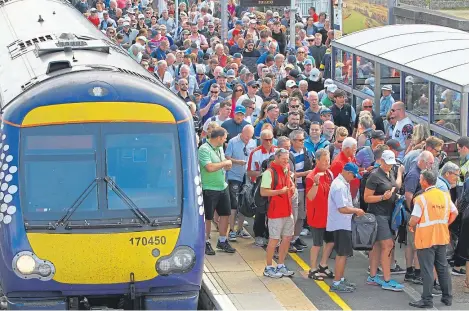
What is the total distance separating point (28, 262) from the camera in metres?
10.8

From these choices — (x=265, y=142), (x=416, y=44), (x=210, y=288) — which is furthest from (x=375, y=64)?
(x=210, y=288)

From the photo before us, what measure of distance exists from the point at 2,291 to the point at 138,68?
328 centimetres

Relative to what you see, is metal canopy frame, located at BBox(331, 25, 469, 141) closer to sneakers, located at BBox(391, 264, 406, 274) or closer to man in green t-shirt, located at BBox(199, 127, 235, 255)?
sneakers, located at BBox(391, 264, 406, 274)

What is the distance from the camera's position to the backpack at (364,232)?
13.3 meters

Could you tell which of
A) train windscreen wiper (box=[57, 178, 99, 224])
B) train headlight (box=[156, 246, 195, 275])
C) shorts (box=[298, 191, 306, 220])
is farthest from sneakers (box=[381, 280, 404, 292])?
train windscreen wiper (box=[57, 178, 99, 224])

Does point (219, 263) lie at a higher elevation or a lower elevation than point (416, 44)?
lower

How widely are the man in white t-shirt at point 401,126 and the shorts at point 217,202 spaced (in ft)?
10.3

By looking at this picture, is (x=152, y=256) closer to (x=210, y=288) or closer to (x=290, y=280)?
(x=210, y=288)

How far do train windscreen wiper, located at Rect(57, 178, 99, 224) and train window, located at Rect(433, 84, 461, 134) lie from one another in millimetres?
6554

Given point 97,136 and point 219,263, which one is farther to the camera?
point 219,263

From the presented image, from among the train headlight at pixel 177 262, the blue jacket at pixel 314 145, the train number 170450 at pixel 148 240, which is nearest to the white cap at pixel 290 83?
the blue jacket at pixel 314 145

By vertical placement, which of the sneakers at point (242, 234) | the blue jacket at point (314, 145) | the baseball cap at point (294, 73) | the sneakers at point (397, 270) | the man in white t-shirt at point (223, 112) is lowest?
the sneakers at point (242, 234)

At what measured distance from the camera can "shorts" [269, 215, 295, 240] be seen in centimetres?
1406

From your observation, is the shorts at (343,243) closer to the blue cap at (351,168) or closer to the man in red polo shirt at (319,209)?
the man in red polo shirt at (319,209)
